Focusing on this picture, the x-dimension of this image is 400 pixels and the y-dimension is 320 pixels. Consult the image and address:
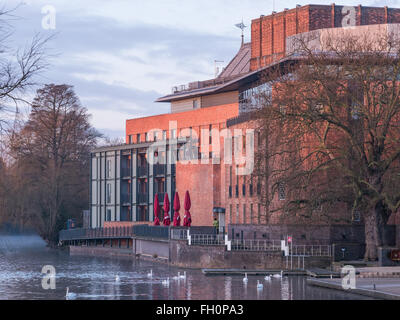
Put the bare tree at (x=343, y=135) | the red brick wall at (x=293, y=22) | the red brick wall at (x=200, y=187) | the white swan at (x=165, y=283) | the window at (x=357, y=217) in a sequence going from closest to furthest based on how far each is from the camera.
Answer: the white swan at (x=165, y=283), the bare tree at (x=343, y=135), the window at (x=357, y=217), the red brick wall at (x=200, y=187), the red brick wall at (x=293, y=22)

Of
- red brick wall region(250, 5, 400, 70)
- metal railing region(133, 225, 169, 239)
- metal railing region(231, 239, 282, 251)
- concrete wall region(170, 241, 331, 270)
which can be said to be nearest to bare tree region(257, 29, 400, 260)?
concrete wall region(170, 241, 331, 270)

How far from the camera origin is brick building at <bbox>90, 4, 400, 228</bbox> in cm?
7131

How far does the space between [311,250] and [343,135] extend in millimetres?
7486

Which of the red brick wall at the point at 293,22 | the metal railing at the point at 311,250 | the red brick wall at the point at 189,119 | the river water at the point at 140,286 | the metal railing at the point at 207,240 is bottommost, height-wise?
the river water at the point at 140,286

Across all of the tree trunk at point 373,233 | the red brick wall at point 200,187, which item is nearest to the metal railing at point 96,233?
the red brick wall at point 200,187

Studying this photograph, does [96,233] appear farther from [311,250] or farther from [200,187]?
[311,250]

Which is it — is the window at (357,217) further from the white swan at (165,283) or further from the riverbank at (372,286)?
the white swan at (165,283)

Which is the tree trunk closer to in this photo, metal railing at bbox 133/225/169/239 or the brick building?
metal railing at bbox 133/225/169/239

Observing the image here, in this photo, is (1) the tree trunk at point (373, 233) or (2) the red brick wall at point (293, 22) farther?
(2) the red brick wall at point (293, 22)

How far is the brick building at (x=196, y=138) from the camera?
2808 inches

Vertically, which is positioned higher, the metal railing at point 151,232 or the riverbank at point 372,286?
the metal railing at point 151,232

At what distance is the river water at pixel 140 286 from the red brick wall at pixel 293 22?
38289 mm

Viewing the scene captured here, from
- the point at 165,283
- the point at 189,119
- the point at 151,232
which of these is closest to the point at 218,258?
the point at 165,283
